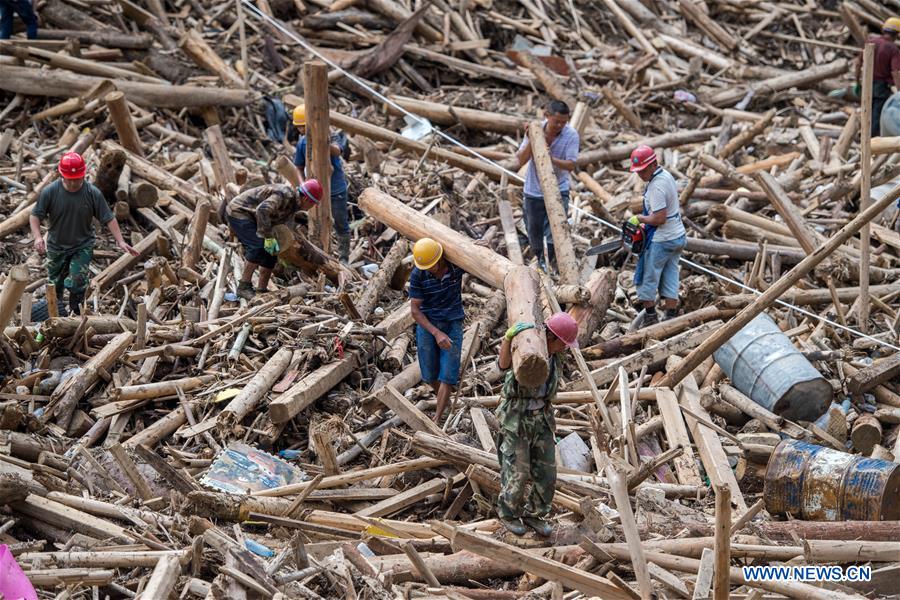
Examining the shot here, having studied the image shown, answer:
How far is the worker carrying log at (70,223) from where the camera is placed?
894 cm

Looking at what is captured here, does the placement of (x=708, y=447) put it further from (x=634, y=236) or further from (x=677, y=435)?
(x=634, y=236)

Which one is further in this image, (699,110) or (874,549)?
(699,110)

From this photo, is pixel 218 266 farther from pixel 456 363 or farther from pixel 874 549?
pixel 874 549

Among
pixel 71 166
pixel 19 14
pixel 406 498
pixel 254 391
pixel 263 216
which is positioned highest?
pixel 19 14

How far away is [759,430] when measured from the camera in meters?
8.81

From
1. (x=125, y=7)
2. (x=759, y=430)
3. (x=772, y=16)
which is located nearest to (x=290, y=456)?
(x=759, y=430)

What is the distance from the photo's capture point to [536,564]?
596 centimetres

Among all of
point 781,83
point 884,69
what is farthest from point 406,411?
point 781,83

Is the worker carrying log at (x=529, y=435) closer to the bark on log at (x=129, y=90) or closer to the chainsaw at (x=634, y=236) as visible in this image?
the chainsaw at (x=634, y=236)

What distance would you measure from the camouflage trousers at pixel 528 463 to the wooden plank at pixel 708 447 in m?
1.56

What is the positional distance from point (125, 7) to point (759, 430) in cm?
1214

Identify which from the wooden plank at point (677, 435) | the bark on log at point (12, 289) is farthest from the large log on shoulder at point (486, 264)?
the bark on log at point (12, 289)

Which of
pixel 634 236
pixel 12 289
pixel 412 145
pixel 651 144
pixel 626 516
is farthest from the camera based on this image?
pixel 651 144

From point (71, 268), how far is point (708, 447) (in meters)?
6.08
